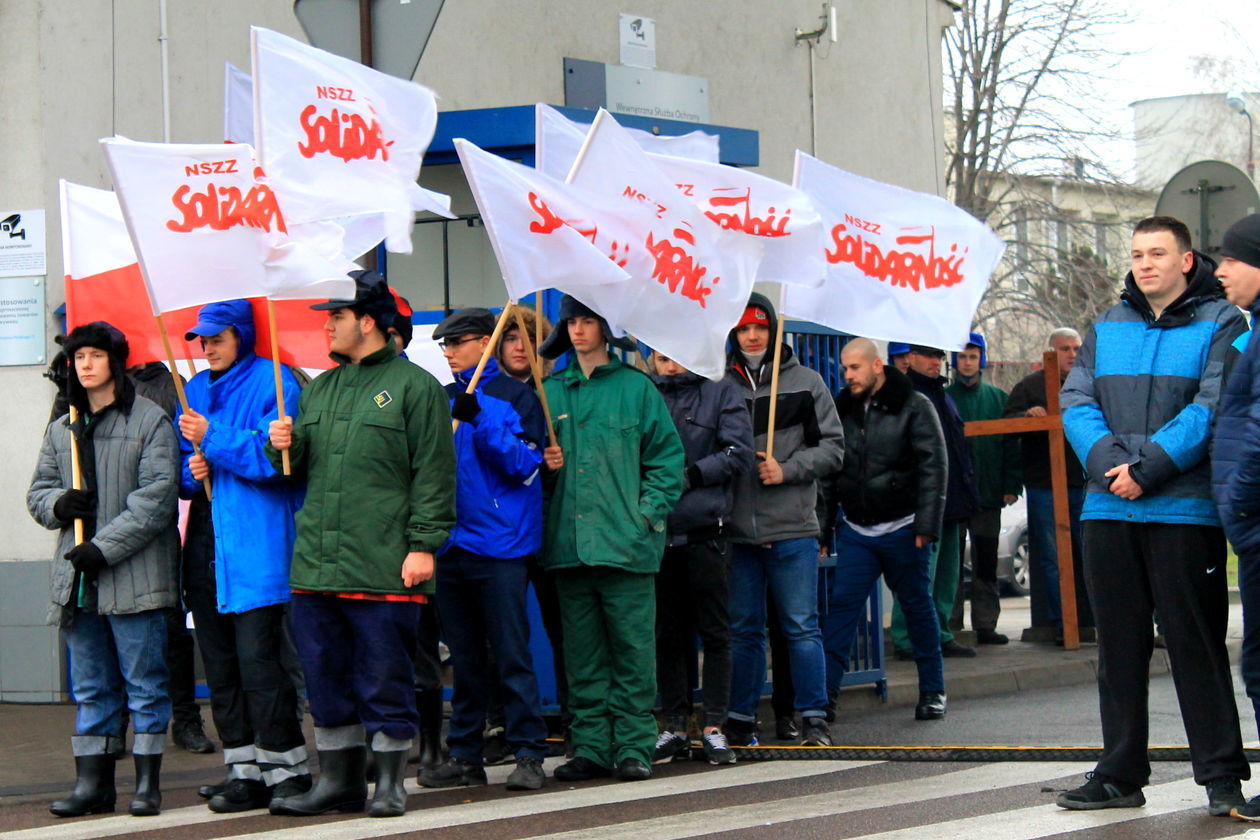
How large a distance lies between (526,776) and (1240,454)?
10.5ft

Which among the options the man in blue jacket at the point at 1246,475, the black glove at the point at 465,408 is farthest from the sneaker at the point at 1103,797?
the black glove at the point at 465,408

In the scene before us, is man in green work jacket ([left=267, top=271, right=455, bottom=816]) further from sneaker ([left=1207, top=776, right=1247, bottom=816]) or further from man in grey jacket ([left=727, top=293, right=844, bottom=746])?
sneaker ([left=1207, top=776, right=1247, bottom=816])

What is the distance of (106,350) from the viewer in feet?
24.5

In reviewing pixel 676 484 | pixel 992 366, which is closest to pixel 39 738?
pixel 676 484

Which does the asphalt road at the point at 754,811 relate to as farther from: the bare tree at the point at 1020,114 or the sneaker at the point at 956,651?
the bare tree at the point at 1020,114

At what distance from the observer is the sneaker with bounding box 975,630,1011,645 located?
520 inches

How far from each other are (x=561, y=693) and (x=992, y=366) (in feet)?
92.5

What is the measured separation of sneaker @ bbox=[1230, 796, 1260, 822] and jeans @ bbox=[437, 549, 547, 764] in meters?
2.85

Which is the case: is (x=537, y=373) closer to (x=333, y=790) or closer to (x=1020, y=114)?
(x=333, y=790)

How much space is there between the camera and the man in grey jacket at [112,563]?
7324 millimetres

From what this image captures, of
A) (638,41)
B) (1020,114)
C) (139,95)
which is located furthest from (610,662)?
(1020,114)

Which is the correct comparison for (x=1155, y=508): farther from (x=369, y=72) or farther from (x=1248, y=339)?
(x=369, y=72)

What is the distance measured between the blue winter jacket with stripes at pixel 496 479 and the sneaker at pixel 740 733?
1.53 metres

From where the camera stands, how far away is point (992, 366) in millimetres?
36094
